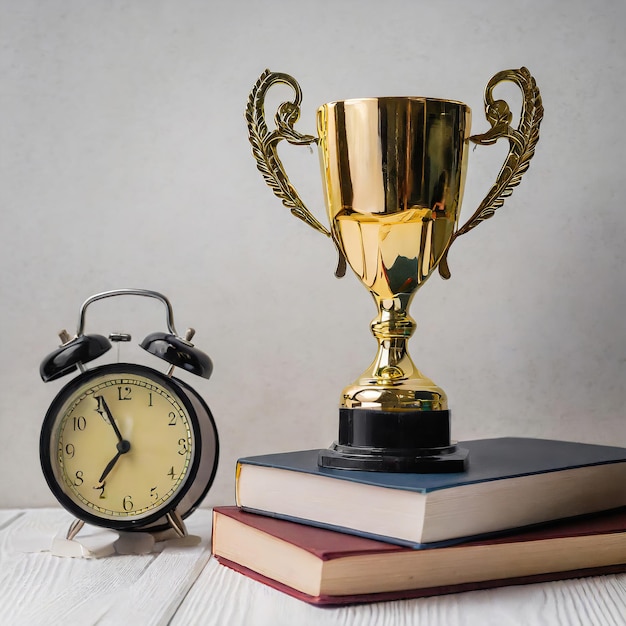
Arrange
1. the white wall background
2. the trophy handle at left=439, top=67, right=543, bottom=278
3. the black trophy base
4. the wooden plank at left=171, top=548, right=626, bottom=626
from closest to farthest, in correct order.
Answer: the wooden plank at left=171, top=548, right=626, bottom=626 < the black trophy base < the trophy handle at left=439, top=67, right=543, bottom=278 < the white wall background

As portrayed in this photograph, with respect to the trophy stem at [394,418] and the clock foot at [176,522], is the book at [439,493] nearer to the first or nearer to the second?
the trophy stem at [394,418]

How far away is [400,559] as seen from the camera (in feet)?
2.42

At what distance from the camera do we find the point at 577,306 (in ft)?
4.13

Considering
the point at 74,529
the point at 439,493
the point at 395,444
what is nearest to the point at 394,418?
the point at 395,444

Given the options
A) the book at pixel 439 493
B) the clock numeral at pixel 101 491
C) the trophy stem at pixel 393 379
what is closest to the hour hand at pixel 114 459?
the clock numeral at pixel 101 491

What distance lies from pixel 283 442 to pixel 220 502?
14 cm

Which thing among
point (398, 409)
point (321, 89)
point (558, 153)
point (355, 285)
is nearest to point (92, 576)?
point (398, 409)

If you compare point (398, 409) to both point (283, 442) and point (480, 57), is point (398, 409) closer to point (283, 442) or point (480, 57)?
point (283, 442)

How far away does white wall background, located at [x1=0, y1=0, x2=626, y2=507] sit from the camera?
1254 millimetres

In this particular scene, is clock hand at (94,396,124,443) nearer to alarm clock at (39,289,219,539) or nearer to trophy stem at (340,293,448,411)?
alarm clock at (39,289,219,539)

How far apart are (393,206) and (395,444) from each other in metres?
0.27

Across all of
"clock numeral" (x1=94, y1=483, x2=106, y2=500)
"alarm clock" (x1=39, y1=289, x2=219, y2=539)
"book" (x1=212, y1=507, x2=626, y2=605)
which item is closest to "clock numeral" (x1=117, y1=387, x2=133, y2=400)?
"alarm clock" (x1=39, y1=289, x2=219, y2=539)

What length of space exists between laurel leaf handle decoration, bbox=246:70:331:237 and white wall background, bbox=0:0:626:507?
27 cm

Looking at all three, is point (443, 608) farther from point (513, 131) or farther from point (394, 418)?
point (513, 131)
